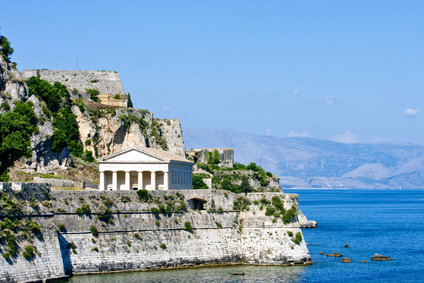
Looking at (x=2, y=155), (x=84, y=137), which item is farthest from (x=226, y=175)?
(x=2, y=155)

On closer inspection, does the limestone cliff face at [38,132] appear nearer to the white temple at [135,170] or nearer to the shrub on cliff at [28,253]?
the white temple at [135,170]

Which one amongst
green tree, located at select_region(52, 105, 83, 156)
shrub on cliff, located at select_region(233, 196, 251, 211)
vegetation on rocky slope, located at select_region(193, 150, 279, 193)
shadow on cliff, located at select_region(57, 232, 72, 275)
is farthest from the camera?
vegetation on rocky slope, located at select_region(193, 150, 279, 193)

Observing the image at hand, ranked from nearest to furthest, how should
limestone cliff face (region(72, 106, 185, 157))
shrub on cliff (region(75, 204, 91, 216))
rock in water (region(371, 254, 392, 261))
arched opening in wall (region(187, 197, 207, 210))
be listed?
shrub on cliff (region(75, 204, 91, 216)), arched opening in wall (region(187, 197, 207, 210)), rock in water (region(371, 254, 392, 261)), limestone cliff face (region(72, 106, 185, 157))

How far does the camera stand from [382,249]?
80.7 m

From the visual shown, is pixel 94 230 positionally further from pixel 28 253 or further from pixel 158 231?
pixel 28 253

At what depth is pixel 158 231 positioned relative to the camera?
199ft

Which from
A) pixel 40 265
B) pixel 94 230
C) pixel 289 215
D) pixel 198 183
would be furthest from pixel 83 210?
pixel 198 183

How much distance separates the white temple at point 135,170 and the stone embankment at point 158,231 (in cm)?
619

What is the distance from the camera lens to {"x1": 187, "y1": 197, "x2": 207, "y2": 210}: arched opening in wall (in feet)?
211

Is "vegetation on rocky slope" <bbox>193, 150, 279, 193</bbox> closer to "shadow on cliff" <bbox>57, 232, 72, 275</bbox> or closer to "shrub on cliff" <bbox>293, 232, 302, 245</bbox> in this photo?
"shrub on cliff" <bbox>293, 232, 302, 245</bbox>

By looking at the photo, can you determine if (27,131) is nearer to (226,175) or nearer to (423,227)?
(226,175)

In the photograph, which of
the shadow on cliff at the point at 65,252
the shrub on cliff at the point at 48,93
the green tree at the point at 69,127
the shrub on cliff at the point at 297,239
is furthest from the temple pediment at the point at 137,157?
the shrub on cliff at the point at 48,93

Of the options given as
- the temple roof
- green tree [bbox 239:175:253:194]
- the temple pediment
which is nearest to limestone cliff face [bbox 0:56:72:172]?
the temple roof

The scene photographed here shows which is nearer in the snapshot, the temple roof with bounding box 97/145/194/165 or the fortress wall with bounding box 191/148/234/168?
the temple roof with bounding box 97/145/194/165
